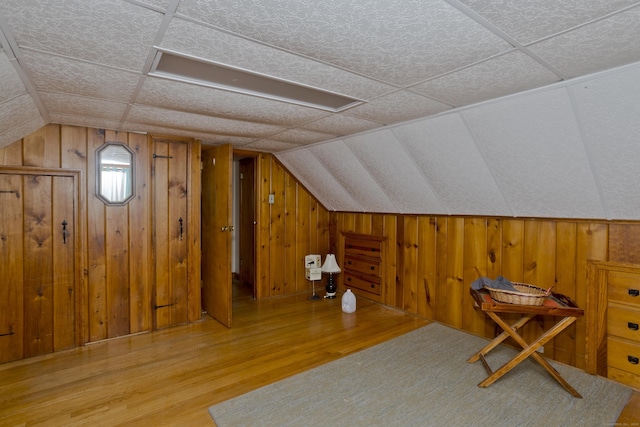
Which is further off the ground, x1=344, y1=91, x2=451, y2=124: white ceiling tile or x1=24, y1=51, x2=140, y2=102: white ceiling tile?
x1=344, y1=91, x2=451, y2=124: white ceiling tile

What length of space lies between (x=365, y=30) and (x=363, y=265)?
3.65 m

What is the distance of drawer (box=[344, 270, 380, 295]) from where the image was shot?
4.48 metres

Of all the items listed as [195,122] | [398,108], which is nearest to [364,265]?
[398,108]

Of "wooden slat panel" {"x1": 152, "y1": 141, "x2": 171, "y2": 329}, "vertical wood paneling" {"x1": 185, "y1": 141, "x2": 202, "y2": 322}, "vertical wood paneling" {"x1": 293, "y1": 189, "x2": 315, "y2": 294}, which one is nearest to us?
"wooden slat panel" {"x1": 152, "y1": 141, "x2": 171, "y2": 329}

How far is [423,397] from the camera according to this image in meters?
2.32

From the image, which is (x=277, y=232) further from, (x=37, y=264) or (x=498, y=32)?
(x=498, y=32)

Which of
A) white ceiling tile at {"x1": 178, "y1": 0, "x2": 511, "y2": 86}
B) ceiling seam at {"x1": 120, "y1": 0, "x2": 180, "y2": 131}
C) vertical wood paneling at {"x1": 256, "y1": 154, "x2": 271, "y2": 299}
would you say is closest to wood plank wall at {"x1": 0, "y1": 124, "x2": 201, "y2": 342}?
ceiling seam at {"x1": 120, "y1": 0, "x2": 180, "y2": 131}

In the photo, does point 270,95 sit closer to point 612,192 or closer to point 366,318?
point 612,192

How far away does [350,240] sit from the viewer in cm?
493

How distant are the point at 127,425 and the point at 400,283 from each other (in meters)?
3.08

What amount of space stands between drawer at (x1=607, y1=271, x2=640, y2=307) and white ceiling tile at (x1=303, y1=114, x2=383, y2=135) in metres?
2.17

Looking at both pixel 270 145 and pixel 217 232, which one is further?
pixel 270 145

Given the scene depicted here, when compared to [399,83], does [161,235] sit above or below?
below

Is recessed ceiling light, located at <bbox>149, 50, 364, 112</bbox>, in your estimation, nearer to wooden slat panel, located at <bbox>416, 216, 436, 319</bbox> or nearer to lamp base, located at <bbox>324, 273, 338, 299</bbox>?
wooden slat panel, located at <bbox>416, 216, 436, 319</bbox>
